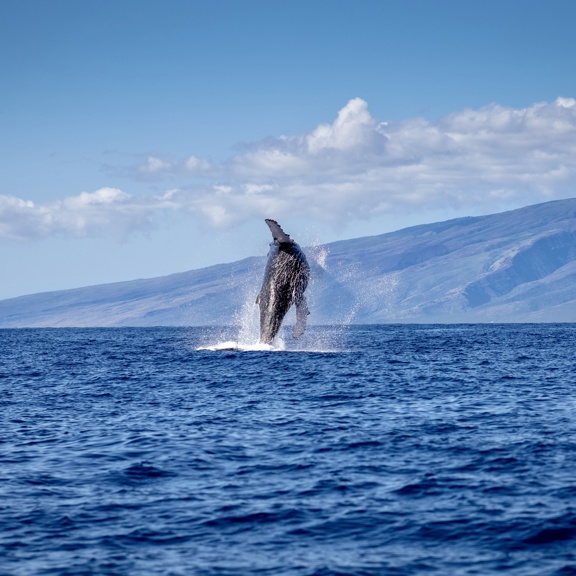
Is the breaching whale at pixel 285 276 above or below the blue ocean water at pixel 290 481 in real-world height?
above

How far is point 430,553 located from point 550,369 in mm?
36355

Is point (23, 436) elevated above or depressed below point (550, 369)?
above

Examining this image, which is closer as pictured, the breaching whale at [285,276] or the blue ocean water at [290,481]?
the blue ocean water at [290,481]

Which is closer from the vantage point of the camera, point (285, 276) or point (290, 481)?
point (290, 481)

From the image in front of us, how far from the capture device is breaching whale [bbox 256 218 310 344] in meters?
45.0

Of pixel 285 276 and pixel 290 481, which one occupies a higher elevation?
pixel 285 276

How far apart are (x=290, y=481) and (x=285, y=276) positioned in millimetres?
27582

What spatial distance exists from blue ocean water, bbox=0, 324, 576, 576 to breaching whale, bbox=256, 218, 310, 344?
10.5m

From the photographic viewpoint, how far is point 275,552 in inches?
538

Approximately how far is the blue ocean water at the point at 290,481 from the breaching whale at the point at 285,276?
34.5 feet

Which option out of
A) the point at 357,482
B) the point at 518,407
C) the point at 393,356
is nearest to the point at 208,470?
the point at 357,482

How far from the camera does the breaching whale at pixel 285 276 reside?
45.0 m

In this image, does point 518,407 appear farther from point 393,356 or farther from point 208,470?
point 393,356

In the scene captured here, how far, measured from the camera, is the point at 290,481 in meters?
18.2
